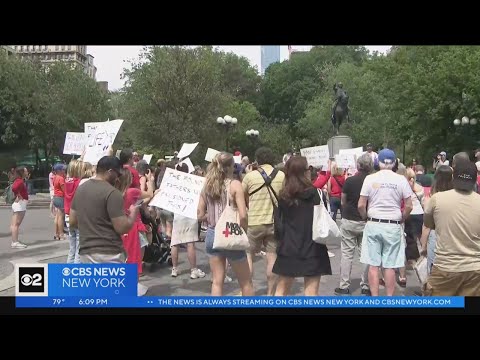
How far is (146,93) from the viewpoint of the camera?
82.0 feet

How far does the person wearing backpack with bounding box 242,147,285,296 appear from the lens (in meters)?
5.88

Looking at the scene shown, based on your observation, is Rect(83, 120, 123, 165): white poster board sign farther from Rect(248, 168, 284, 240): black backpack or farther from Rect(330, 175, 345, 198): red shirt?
Rect(330, 175, 345, 198): red shirt

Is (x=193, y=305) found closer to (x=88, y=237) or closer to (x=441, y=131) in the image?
(x=88, y=237)

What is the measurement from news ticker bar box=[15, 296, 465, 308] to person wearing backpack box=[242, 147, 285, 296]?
3.75ft

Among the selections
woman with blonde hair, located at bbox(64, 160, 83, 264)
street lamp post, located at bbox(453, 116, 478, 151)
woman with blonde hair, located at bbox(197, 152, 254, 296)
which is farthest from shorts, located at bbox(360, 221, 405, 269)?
street lamp post, located at bbox(453, 116, 478, 151)

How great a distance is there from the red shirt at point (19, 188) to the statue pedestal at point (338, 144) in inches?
331

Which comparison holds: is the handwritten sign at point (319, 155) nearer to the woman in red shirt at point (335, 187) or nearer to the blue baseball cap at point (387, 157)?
the woman in red shirt at point (335, 187)

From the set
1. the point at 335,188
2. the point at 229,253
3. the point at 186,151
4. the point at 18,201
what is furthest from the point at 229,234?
the point at 18,201

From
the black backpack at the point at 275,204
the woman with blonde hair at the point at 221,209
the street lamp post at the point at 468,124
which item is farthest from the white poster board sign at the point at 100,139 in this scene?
the street lamp post at the point at 468,124

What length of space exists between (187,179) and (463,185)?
10.2 feet

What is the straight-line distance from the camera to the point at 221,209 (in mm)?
5441

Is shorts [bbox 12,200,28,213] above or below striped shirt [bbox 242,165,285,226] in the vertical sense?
below

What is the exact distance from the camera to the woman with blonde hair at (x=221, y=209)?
5.20 metres

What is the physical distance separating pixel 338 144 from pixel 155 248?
A: 8518 millimetres
